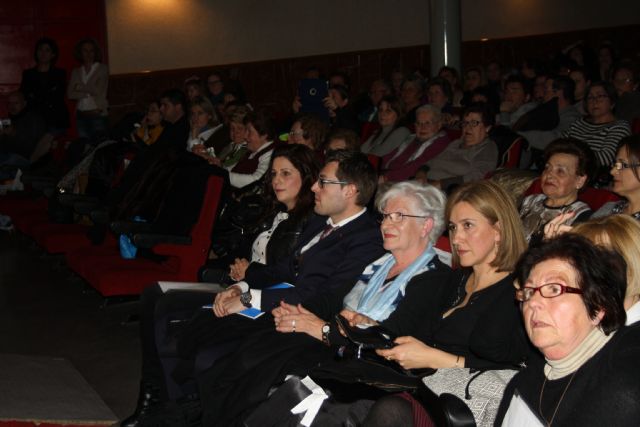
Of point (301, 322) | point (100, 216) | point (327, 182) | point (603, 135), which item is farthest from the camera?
point (100, 216)

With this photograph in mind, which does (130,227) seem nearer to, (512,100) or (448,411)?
(448,411)

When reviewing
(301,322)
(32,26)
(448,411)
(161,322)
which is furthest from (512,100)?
(32,26)

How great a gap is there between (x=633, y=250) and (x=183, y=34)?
897 cm

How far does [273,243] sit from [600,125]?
256 centimetres

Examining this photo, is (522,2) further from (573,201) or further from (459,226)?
(459,226)

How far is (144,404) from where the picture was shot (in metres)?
3.41

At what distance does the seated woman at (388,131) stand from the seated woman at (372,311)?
3.17 m

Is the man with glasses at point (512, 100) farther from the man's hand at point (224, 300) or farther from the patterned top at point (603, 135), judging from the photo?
the man's hand at point (224, 300)

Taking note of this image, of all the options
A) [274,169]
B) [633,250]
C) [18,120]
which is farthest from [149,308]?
[18,120]

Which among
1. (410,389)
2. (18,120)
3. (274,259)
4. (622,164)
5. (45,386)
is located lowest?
(45,386)

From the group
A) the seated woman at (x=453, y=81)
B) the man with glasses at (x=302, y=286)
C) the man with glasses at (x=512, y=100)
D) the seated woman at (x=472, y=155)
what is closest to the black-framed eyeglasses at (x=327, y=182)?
the man with glasses at (x=302, y=286)

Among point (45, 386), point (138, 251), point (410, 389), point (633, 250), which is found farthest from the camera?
point (138, 251)

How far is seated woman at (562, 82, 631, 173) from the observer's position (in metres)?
5.03

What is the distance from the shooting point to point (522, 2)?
12.0 m
